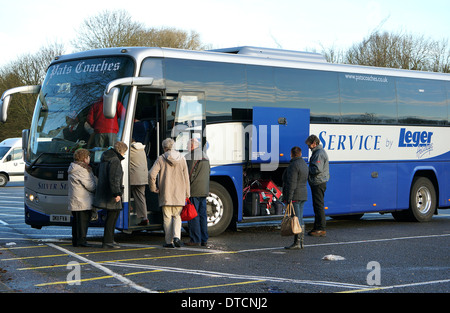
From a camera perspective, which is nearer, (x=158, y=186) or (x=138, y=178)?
(x=158, y=186)

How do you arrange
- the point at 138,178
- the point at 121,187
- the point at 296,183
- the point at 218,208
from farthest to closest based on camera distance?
1. the point at 218,208
2. the point at 138,178
3. the point at 296,183
4. the point at 121,187

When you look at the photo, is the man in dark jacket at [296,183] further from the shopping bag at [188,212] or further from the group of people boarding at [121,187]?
the shopping bag at [188,212]

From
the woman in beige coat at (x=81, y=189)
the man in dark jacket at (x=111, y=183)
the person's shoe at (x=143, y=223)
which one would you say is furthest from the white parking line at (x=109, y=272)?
the person's shoe at (x=143, y=223)

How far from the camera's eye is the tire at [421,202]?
18.0 m

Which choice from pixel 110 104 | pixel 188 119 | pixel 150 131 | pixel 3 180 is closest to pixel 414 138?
pixel 188 119

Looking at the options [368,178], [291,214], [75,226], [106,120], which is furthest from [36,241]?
[368,178]

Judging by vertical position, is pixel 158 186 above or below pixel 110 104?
below

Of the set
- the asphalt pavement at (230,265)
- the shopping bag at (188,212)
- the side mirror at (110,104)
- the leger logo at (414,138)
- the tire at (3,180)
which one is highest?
the side mirror at (110,104)

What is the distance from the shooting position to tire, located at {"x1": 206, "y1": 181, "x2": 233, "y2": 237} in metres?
14.1

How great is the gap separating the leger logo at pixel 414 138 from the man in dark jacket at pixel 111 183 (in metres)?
7.97

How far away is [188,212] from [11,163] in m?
25.6

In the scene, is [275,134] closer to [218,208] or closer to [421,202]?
[218,208]

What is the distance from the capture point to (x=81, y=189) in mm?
12180

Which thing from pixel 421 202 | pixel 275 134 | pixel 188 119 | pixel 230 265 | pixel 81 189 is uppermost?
pixel 188 119
